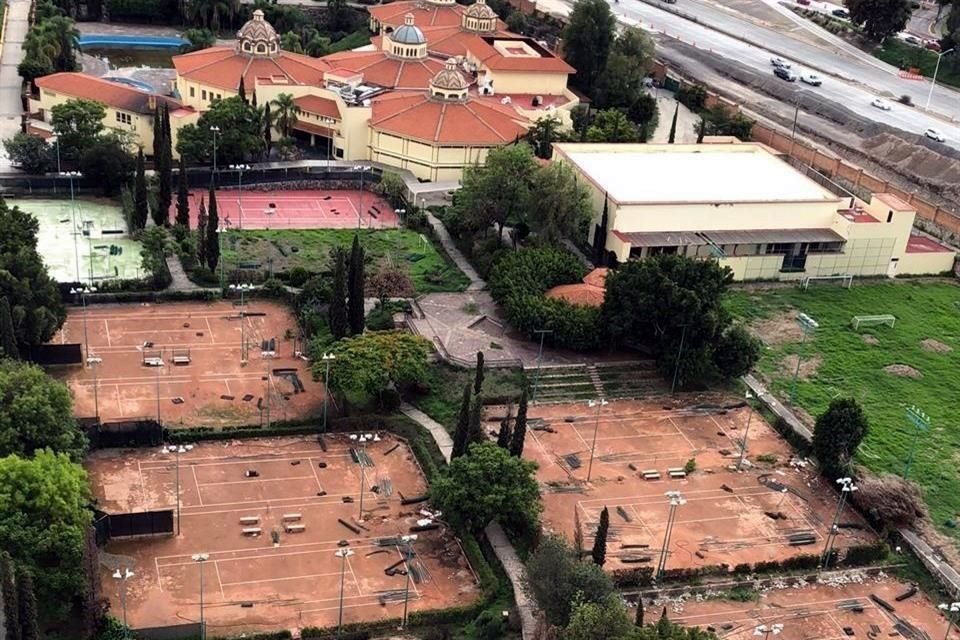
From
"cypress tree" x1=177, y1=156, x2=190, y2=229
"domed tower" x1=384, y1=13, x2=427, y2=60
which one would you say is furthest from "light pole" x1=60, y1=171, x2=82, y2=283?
"domed tower" x1=384, y1=13, x2=427, y2=60

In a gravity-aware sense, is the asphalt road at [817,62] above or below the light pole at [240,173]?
above

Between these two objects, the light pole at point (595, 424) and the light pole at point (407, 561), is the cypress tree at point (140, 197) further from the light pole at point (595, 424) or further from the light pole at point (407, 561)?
the light pole at point (407, 561)

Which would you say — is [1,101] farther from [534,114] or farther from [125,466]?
[125,466]

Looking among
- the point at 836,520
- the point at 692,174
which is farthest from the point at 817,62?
the point at 836,520

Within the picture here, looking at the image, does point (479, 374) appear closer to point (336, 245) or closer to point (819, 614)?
point (819, 614)

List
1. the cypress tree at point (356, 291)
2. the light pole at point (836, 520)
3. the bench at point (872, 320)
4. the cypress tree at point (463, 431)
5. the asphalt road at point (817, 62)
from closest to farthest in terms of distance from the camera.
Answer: the light pole at point (836, 520)
the cypress tree at point (463, 431)
the cypress tree at point (356, 291)
the bench at point (872, 320)
the asphalt road at point (817, 62)

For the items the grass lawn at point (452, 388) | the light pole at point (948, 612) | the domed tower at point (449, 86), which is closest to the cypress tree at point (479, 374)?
the grass lawn at point (452, 388)
